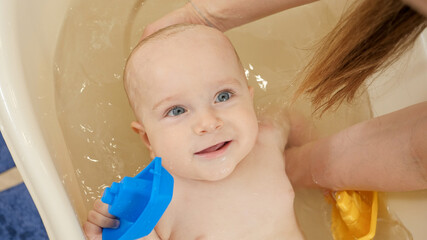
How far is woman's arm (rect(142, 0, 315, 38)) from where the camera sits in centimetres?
114

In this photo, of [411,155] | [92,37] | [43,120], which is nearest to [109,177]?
[43,120]

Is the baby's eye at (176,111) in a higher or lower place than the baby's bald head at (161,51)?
lower

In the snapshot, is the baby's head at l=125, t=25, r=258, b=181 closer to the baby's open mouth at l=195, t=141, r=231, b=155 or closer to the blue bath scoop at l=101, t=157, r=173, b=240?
the baby's open mouth at l=195, t=141, r=231, b=155

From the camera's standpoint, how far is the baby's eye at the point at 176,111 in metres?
0.96

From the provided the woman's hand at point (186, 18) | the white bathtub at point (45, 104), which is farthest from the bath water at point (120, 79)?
the woman's hand at point (186, 18)

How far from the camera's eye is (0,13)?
3.03 ft

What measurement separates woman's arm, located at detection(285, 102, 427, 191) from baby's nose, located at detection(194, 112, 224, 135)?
34 cm

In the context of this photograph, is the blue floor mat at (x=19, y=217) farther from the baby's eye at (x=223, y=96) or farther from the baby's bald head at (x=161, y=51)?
the baby's eye at (x=223, y=96)

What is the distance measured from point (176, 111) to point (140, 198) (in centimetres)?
22

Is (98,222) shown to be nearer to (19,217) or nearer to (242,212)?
(242,212)

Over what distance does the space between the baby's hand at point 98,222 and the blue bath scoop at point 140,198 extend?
6cm

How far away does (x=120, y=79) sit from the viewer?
1.26m

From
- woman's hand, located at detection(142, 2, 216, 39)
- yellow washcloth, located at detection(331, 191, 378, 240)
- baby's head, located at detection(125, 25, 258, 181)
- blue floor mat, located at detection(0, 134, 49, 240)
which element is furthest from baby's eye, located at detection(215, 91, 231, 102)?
blue floor mat, located at detection(0, 134, 49, 240)

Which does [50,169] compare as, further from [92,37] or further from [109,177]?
[92,37]
